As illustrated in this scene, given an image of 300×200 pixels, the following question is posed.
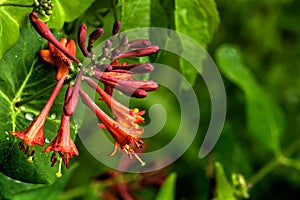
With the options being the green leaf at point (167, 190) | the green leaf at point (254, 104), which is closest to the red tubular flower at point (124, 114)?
the green leaf at point (167, 190)

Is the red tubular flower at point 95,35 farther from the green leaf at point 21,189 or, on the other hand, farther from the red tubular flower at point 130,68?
the green leaf at point 21,189

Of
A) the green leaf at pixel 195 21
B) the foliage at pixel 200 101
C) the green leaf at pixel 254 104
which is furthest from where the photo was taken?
the green leaf at pixel 254 104

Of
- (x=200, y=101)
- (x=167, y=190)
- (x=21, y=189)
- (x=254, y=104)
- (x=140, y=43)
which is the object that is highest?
(x=140, y=43)

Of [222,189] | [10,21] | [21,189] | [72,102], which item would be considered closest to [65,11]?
[10,21]

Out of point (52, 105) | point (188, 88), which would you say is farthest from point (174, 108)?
point (52, 105)

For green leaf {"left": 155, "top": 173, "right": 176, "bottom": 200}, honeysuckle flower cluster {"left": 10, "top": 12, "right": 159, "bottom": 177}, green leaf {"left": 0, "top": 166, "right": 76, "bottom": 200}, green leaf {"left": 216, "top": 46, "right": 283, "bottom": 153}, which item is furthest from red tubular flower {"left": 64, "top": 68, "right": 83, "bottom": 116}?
green leaf {"left": 216, "top": 46, "right": 283, "bottom": 153}

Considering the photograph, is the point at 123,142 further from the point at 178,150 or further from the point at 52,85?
the point at 178,150

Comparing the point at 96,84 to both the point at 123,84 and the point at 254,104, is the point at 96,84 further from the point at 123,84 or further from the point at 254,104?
the point at 254,104

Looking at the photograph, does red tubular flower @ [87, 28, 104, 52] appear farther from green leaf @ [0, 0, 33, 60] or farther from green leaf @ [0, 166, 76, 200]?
green leaf @ [0, 166, 76, 200]
